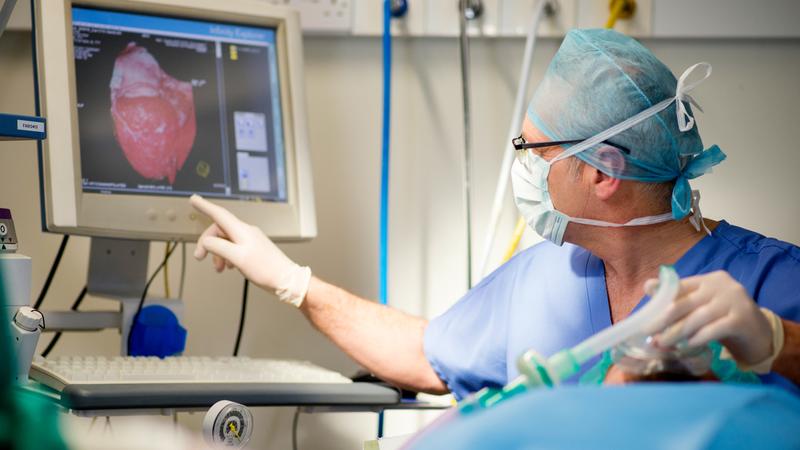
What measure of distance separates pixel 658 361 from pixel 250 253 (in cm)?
90

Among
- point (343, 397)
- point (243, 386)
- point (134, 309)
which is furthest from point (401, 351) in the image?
point (134, 309)

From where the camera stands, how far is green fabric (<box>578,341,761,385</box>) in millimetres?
1036

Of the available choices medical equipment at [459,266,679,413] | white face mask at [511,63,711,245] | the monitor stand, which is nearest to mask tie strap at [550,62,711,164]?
white face mask at [511,63,711,245]

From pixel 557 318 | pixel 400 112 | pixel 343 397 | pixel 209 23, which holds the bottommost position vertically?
pixel 343 397

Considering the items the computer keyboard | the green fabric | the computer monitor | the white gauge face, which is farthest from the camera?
the computer monitor

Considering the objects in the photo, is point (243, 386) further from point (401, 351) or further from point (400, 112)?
point (400, 112)

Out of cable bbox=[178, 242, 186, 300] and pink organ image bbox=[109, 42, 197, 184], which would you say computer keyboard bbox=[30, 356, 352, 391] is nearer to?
pink organ image bbox=[109, 42, 197, 184]

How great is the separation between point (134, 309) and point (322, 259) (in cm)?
57

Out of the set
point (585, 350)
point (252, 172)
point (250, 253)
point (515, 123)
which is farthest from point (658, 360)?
point (515, 123)

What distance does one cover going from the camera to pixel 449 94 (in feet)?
7.33

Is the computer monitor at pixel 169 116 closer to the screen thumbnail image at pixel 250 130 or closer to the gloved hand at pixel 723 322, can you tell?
the screen thumbnail image at pixel 250 130

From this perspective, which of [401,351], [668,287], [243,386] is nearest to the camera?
[668,287]

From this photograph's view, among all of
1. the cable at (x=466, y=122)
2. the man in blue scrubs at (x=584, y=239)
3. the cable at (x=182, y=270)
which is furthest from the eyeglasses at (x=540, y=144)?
the cable at (x=182, y=270)

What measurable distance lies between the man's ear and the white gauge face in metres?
0.64
